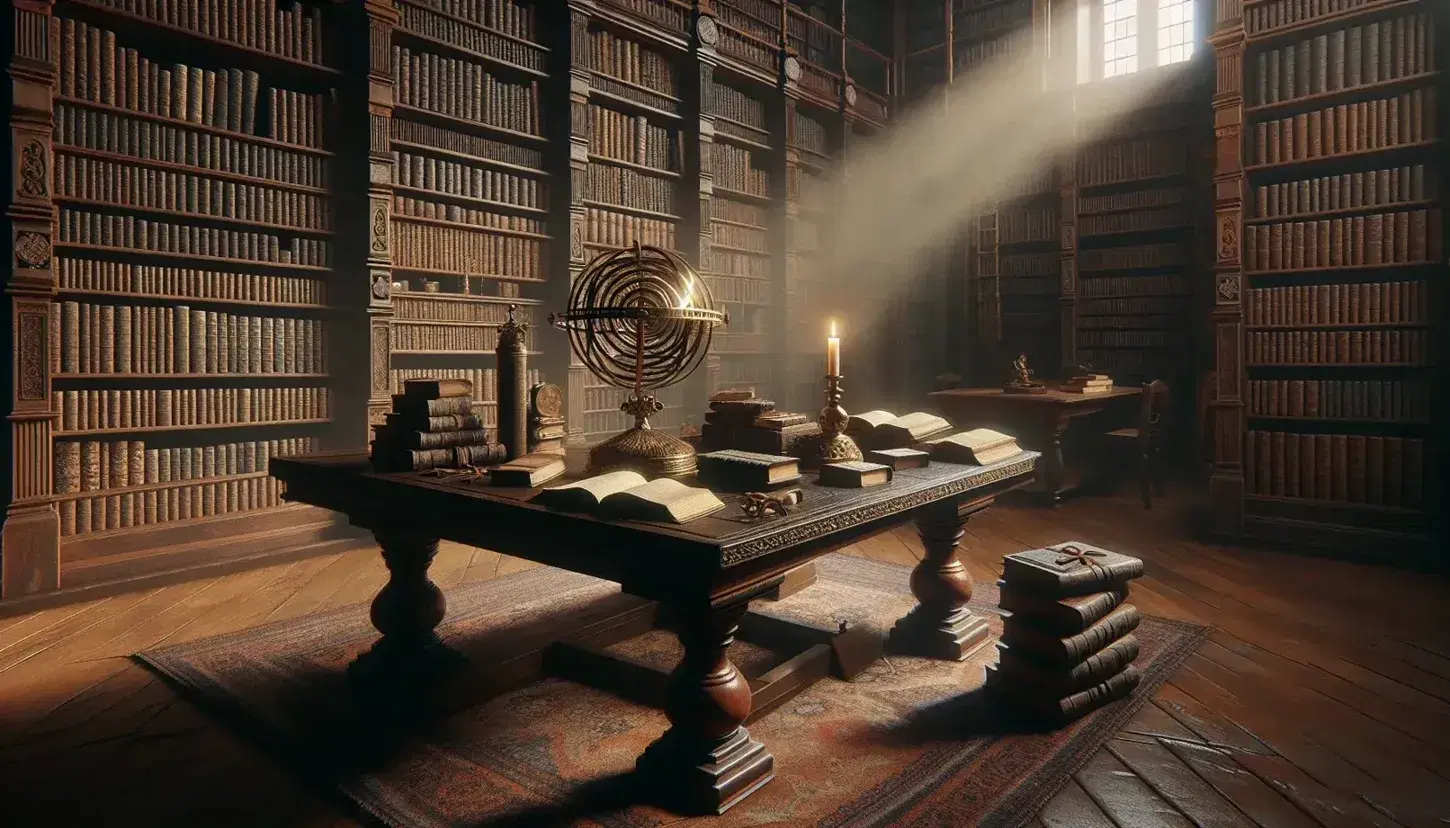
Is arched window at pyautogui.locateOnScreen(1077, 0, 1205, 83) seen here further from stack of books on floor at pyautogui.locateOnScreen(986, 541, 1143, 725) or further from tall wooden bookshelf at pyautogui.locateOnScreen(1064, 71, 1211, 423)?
stack of books on floor at pyautogui.locateOnScreen(986, 541, 1143, 725)

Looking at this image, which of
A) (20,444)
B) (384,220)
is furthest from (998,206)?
(20,444)

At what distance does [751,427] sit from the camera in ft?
7.56

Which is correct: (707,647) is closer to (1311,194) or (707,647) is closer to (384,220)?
(384,220)

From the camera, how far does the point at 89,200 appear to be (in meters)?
3.64

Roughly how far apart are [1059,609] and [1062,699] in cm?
23

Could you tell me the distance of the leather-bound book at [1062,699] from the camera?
2.13 metres

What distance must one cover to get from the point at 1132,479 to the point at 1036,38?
3948mm

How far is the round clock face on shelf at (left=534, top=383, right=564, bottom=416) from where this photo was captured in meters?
2.37

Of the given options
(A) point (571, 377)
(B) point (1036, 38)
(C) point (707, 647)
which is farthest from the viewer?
(B) point (1036, 38)

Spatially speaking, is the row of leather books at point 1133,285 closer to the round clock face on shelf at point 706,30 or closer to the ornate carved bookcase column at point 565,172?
the round clock face on shelf at point 706,30

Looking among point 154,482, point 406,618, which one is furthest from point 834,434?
point 154,482

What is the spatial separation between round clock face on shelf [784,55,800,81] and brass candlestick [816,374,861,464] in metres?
5.34

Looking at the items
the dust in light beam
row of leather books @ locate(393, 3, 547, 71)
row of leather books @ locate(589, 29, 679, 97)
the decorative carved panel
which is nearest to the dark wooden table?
the decorative carved panel

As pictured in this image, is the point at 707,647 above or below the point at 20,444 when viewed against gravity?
below
